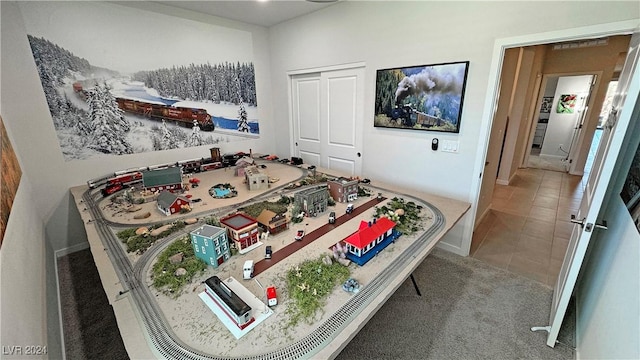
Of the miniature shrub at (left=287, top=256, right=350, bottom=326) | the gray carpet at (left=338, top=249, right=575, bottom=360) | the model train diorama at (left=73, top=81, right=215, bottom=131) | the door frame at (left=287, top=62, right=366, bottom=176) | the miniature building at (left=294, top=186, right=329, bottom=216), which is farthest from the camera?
the door frame at (left=287, top=62, right=366, bottom=176)

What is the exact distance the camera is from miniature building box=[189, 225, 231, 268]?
1.26m

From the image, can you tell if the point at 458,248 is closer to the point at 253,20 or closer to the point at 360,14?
the point at 360,14

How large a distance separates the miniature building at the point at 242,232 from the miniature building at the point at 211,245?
7 cm

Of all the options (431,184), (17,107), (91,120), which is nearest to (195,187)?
(91,120)

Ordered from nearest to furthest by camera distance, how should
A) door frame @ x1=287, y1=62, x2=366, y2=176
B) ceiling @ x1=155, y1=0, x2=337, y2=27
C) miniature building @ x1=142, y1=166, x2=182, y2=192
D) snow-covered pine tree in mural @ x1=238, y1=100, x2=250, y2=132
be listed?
miniature building @ x1=142, y1=166, x2=182, y2=192
ceiling @ x1=155, y1=0, x2=337, y2=27
door frame @ x1=287, y1=62, x2=366, y2=176
snow-covered pine tree in mural @ x1=238, y1=100, x2=250, y2=132

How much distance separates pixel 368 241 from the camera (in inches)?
51.7

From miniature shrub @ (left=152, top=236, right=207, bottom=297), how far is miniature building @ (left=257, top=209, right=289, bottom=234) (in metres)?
0.42

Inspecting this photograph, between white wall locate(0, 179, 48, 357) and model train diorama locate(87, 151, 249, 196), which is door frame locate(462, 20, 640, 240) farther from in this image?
white wall locate(0, 179, 48, 357)

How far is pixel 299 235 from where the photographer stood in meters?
1.52

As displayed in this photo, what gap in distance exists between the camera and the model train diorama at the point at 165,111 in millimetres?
2730

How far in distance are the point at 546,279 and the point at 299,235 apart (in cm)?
237

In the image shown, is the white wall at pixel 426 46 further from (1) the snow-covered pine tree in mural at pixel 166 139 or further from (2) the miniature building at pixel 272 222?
(1) the snow-covered pine tree in mural at pixel 166 139

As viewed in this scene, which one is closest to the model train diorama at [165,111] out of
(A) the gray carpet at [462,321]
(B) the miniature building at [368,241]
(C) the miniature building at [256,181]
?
(C) the miniature building at [256,181]

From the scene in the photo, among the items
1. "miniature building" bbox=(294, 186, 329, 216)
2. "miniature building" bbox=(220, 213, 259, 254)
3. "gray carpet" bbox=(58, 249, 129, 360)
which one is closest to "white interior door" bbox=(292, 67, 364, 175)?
"miniature building" bbox=(294, 186, 329, 216)
